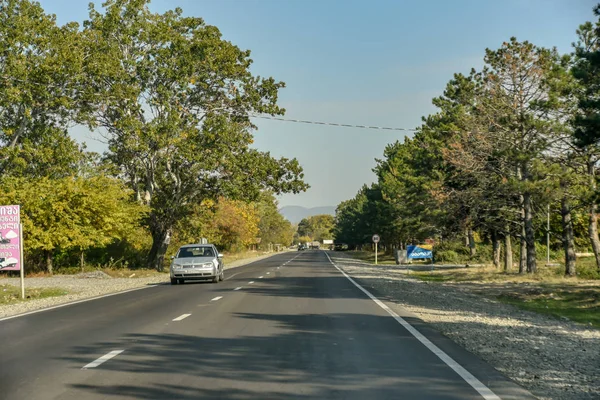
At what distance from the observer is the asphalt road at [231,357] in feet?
25.0

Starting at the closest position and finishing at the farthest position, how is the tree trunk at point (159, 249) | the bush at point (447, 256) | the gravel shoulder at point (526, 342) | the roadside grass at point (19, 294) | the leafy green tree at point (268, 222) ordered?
1. the gravel shoulder at point (526, 342)
2. the roadside grass at point (19, 294)
3. the tree trunk at point (159, 249)
4. the bush at point (447, 256)
5. the leafy green tree at point (268, 222)

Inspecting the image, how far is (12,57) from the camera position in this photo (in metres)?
37.9

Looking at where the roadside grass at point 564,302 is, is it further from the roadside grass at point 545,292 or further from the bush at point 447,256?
the bush at point 447,256

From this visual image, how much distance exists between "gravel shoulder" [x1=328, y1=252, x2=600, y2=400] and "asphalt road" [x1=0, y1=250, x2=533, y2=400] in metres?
0.42

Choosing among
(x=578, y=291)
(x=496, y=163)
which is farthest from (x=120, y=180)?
(x=578, y=291)

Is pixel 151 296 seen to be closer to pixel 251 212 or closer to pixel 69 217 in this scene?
pixel 69 217

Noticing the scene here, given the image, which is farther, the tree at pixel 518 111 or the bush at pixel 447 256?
the bush at pixel 447 256

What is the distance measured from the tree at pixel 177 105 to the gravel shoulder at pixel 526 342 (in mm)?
23204

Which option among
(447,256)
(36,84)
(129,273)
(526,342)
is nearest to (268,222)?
(447,256)

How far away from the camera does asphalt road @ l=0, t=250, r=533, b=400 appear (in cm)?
763

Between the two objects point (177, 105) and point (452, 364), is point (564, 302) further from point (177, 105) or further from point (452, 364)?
point (177, 105)

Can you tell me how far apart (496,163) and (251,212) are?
227ft

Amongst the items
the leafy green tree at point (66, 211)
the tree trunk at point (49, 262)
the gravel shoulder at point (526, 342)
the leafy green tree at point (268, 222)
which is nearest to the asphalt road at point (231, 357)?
the gravel shoulder at point (526, 342)

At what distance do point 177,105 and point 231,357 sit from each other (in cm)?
3405
